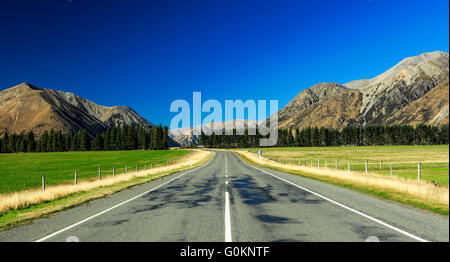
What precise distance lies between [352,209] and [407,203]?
10.0ft

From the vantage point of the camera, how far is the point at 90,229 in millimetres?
6562

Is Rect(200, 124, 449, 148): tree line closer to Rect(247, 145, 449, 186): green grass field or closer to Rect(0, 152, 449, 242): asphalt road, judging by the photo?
Rect(247, 145, 449, 186): green grass field

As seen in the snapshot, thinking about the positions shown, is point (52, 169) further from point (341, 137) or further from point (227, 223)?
point (341, 137)

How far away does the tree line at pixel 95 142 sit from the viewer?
450ft

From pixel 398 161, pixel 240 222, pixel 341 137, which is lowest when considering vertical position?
pixel 398 161

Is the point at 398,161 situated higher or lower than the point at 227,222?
lower

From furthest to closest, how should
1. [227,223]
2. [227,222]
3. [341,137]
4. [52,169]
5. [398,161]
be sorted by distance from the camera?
[341,137], [398,161], [52,169], [227,222], [227,223]

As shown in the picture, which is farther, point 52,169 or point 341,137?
point 341,137

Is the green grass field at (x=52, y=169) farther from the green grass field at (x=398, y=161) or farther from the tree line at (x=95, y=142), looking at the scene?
the tree line at (x=95, y=142)

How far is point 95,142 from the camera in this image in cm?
13875

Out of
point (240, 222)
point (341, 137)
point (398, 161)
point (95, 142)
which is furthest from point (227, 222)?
point (341, 137)

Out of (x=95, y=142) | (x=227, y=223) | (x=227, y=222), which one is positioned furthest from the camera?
(x=95, y=142)
